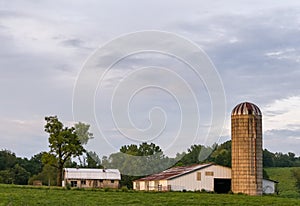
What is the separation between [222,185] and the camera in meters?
69.0

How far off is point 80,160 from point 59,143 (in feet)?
78.2

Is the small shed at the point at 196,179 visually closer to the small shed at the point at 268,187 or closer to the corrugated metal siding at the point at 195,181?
the corrugated metal siding at the point at 195,181

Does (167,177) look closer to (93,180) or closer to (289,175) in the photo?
(93,180)

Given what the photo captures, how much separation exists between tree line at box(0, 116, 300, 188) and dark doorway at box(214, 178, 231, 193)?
39.0 ft

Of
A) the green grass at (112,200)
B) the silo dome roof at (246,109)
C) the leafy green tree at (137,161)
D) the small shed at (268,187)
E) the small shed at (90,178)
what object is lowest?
the green grass at (112,200)

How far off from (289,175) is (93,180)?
36.5m

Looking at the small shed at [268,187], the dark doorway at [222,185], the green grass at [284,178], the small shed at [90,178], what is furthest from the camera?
the green grass at [284,178]

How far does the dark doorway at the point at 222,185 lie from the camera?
68.6 metres

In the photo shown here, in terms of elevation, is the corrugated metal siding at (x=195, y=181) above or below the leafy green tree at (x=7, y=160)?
below

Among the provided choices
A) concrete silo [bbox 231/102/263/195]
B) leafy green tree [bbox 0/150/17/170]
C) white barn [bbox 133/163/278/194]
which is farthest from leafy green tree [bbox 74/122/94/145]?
concrete silo [bbox 231/102/263/195]

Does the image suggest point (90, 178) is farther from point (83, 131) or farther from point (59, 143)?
point (83, 131)

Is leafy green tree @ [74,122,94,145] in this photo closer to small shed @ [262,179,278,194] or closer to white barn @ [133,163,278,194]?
white barn @ [133,163,278,194]

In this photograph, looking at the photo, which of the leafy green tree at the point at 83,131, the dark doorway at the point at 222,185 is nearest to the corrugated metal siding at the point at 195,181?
the dark doorway at the point at 222,185

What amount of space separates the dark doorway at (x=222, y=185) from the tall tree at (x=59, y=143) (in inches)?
749
